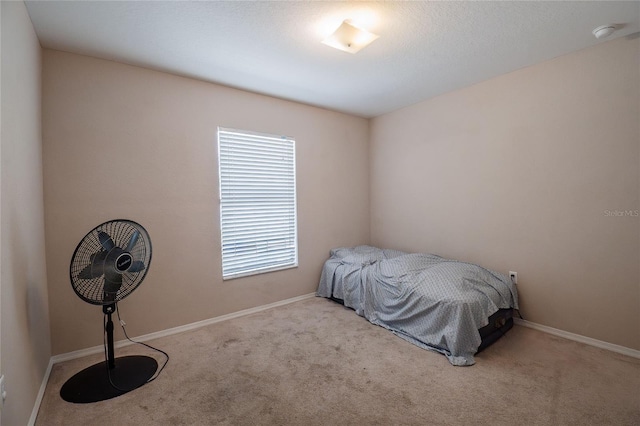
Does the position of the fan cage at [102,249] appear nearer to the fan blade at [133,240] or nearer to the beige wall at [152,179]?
the fan blade at [133,240]

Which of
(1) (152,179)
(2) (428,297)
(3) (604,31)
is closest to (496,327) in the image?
(2) (428,297)

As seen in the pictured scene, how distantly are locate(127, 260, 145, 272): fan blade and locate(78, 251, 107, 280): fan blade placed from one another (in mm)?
159

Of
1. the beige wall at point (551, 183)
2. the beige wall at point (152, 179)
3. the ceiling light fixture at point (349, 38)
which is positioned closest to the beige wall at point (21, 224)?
the beige wall at point (152, 179)

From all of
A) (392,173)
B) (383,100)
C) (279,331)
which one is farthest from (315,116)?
(279,331)

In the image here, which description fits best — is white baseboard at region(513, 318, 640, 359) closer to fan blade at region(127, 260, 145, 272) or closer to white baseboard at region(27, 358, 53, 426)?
fan blade at region(127, 260, 145, 272)

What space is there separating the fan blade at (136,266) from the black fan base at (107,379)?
780 millimetres

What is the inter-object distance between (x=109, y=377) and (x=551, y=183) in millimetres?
3928

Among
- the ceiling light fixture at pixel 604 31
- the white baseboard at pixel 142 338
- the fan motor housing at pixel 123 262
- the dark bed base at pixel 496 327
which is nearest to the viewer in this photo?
the white baseboard at pixel 142 338

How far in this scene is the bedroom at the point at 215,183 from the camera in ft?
6.02

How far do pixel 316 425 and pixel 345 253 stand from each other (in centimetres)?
225

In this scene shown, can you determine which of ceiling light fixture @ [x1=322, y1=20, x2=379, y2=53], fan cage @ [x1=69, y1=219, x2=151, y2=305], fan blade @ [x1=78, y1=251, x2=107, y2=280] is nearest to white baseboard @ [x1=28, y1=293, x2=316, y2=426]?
fan cage @ [x1=69, y1=219, x2=151, y2=305]

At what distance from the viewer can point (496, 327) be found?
250 cm

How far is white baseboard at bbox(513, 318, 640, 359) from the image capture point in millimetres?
2225

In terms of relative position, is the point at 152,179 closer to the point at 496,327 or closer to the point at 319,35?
the point at 319,35
